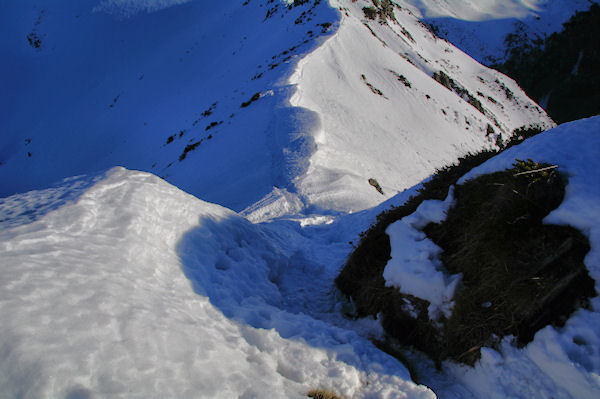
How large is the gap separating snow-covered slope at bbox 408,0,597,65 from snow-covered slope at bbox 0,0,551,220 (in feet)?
106

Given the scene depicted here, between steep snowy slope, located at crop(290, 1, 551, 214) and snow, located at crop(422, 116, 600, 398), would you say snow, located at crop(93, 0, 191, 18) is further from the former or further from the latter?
snow, located at crop(422, 116, 600, 398)

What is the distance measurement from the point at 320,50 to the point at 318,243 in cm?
1846

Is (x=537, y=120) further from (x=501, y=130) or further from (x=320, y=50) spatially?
(x=320, y=50)

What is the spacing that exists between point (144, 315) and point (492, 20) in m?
103

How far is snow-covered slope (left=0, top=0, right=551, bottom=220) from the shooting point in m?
14.4

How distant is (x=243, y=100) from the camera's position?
66.9ft

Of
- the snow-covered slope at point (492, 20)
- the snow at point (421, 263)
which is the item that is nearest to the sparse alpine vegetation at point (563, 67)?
the snow-covered slope at point (492, 20)

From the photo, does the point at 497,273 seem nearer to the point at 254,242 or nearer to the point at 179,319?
the point at 179,319

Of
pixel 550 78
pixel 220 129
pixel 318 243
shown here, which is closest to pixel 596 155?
pixel 318 243

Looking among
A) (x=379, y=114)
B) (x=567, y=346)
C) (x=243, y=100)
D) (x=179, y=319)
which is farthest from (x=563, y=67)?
(x=179, y=319)

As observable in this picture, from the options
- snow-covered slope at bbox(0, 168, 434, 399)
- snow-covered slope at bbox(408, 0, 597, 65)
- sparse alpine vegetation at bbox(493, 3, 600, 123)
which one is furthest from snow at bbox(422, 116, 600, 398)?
snow-covered slope at bbox(408, 0, 597, 65)

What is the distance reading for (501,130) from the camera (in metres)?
31.7

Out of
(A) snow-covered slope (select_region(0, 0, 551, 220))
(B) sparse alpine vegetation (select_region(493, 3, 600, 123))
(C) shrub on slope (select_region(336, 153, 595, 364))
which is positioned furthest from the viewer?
(B) sparse alpine vegetation (select_region(493, 3, 600, 123))

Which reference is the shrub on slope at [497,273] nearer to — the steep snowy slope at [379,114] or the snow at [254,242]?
the snow at [254,242]
